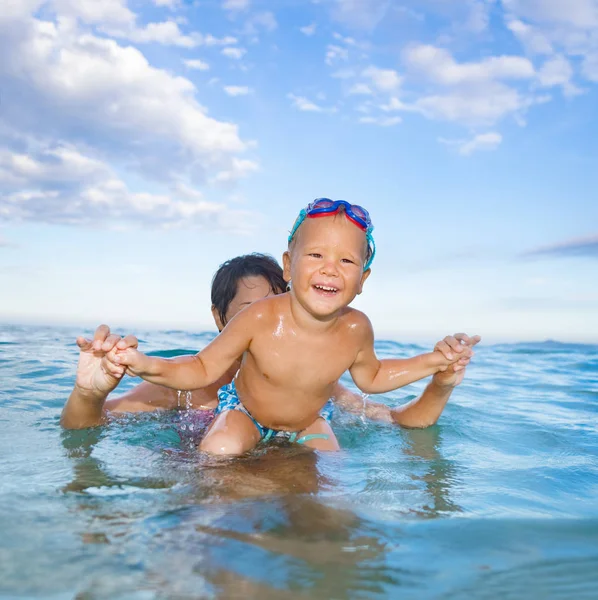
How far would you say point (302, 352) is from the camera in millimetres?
3805

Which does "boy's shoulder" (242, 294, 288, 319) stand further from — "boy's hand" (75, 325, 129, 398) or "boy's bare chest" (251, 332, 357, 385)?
"boy's hand" (75, 325, 129, 398)

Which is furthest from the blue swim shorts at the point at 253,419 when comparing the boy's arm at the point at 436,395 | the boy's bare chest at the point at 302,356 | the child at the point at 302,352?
the boy's arm at the point at 436,395

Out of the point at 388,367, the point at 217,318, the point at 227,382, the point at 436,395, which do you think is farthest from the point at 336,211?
the point at 217,318

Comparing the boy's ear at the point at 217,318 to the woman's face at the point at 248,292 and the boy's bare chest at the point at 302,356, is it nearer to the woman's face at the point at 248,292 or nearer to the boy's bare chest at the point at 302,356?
the woman's face at the point at 248,292

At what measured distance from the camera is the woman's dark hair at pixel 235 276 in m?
5.28

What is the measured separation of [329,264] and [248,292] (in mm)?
1846

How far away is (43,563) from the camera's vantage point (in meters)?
2.06

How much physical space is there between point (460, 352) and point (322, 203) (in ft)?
4.45

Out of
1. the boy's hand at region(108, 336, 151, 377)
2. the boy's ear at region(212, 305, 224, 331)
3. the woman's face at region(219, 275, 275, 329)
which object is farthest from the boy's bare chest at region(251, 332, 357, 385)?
the boy's ear at region(212, 305, 224, 331)

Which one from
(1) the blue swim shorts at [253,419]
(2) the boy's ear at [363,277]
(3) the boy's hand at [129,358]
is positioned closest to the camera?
(3) the boy's hand at [129,358]

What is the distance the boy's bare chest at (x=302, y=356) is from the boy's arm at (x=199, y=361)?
137 mm

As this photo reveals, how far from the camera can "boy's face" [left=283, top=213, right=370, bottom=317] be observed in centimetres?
344

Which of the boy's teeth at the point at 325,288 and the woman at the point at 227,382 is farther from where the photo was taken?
the woman at the point at 227,382

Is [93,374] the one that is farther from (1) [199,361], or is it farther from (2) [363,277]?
(2) [363,277]
